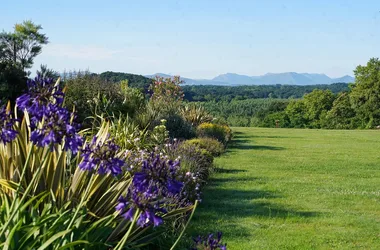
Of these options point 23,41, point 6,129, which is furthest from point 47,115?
point 23,41

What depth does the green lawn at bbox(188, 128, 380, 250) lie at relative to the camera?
651cm

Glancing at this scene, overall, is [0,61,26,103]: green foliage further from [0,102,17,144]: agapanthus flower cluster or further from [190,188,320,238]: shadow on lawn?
[0,102,17,144]: agapanthus flower cluster

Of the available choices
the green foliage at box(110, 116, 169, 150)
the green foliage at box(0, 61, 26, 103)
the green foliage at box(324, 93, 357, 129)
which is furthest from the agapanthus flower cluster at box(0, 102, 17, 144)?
the green foliage at box(324, 93, 357, 129)

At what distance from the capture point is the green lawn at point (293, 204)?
6512 mm

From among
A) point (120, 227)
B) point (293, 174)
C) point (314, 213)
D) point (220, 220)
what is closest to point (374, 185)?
point (293, 174)

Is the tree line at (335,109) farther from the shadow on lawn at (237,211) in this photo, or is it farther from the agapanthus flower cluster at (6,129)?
the agapanthus flower cluster at (6,129)

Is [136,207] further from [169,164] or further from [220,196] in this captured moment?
[220,196]

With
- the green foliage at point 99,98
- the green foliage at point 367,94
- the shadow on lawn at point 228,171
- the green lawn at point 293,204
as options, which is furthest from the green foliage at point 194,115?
the green foliage at point 367,94

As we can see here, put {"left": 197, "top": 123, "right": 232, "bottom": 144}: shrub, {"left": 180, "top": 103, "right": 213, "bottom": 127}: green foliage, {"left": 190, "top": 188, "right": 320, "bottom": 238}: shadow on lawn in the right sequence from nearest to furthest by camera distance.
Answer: {"left": 190, "top": 188, "right": 320, "bottom": 238}: shadow on lawn, {"left": 197, "top": 123, "right": 232, "bottom": 144}: shrub, {"left": 180, "top": 103, "right": 213, "bottom": 127}: green foliage

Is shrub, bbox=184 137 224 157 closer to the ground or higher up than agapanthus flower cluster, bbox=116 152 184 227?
closer to the ground

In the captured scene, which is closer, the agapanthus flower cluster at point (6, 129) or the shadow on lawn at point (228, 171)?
the agapanthus flower cluster at point (6, 129)

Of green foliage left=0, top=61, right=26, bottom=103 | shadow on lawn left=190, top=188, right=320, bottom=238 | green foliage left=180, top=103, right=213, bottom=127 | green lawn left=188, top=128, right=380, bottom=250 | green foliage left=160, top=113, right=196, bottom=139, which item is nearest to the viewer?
green lawn left=188, top=128, right=380, bottom=250

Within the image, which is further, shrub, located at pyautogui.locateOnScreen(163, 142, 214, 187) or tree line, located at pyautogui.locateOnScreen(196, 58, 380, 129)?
tree line, located at pyautogui.locateOnScreen(196, 58, 380, 129)

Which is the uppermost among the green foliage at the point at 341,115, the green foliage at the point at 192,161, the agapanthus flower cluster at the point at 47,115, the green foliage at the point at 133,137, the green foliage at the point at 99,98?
the agapanthus flower cluster at the point at 47,115
